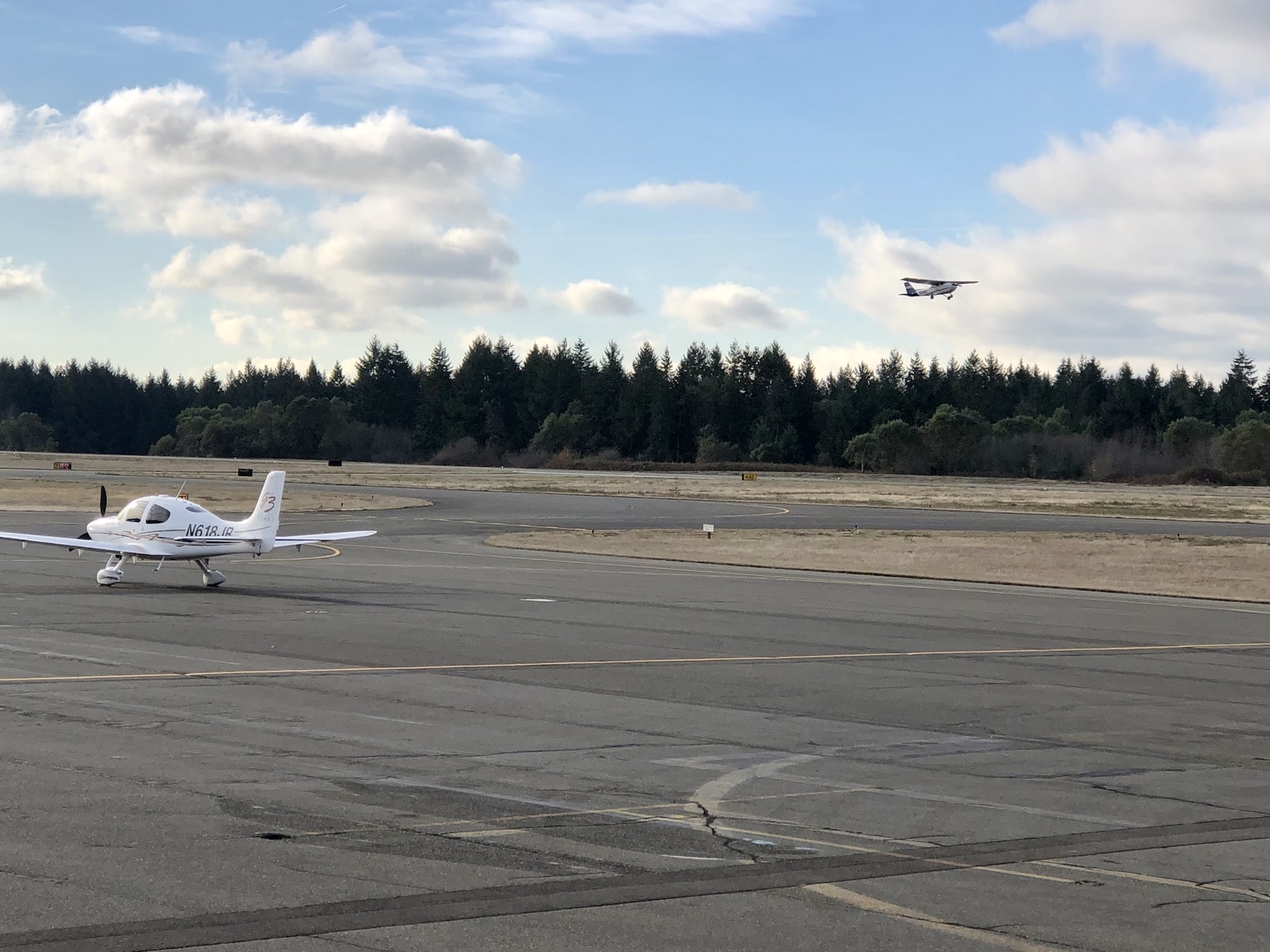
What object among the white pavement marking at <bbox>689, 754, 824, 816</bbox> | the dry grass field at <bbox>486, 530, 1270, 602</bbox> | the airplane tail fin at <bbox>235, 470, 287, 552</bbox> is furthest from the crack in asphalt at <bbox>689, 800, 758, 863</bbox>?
the dry grass field at <bbox>486, 530, 1270, 602</bbox>

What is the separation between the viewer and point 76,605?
26.2 meters

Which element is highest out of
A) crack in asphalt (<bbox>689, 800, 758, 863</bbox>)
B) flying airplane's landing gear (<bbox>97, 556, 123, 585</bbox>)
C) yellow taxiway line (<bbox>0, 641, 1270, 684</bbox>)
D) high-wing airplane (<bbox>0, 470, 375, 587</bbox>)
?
high-wing airplane (<bbox>0, 470, 375, 587</bbox>)

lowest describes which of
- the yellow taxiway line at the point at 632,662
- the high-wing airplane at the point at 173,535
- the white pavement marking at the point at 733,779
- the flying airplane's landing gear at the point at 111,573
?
the yellow taxiway line at the point at 632,662

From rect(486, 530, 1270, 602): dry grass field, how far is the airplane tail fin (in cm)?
1526

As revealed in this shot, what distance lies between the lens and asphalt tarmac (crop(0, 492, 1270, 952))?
27.2ft

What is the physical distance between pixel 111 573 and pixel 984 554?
95.6ft

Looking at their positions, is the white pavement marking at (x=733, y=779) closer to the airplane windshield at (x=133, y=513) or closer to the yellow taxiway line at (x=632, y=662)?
the yellow taxiway line at (x=632, y=662)

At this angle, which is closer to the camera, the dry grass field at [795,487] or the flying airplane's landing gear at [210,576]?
the flying airplane's landing gear at [210,576]

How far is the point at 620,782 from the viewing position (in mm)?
12125

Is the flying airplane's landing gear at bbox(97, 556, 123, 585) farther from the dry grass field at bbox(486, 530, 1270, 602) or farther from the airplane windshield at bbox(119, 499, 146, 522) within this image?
the dry grass field at bbox(486, 530, 1270, 602)

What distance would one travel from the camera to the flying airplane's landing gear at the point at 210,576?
30.7 meters

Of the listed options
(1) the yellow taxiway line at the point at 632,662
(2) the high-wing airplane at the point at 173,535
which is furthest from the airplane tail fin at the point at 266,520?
(1) the yellow taxiway line at the point at 632,662

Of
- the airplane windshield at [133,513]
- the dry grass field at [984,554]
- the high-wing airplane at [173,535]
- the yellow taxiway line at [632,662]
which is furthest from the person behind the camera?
the dry grass field at [984,554]

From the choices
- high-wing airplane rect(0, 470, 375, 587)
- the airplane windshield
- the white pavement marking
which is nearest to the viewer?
the white pavement marking
